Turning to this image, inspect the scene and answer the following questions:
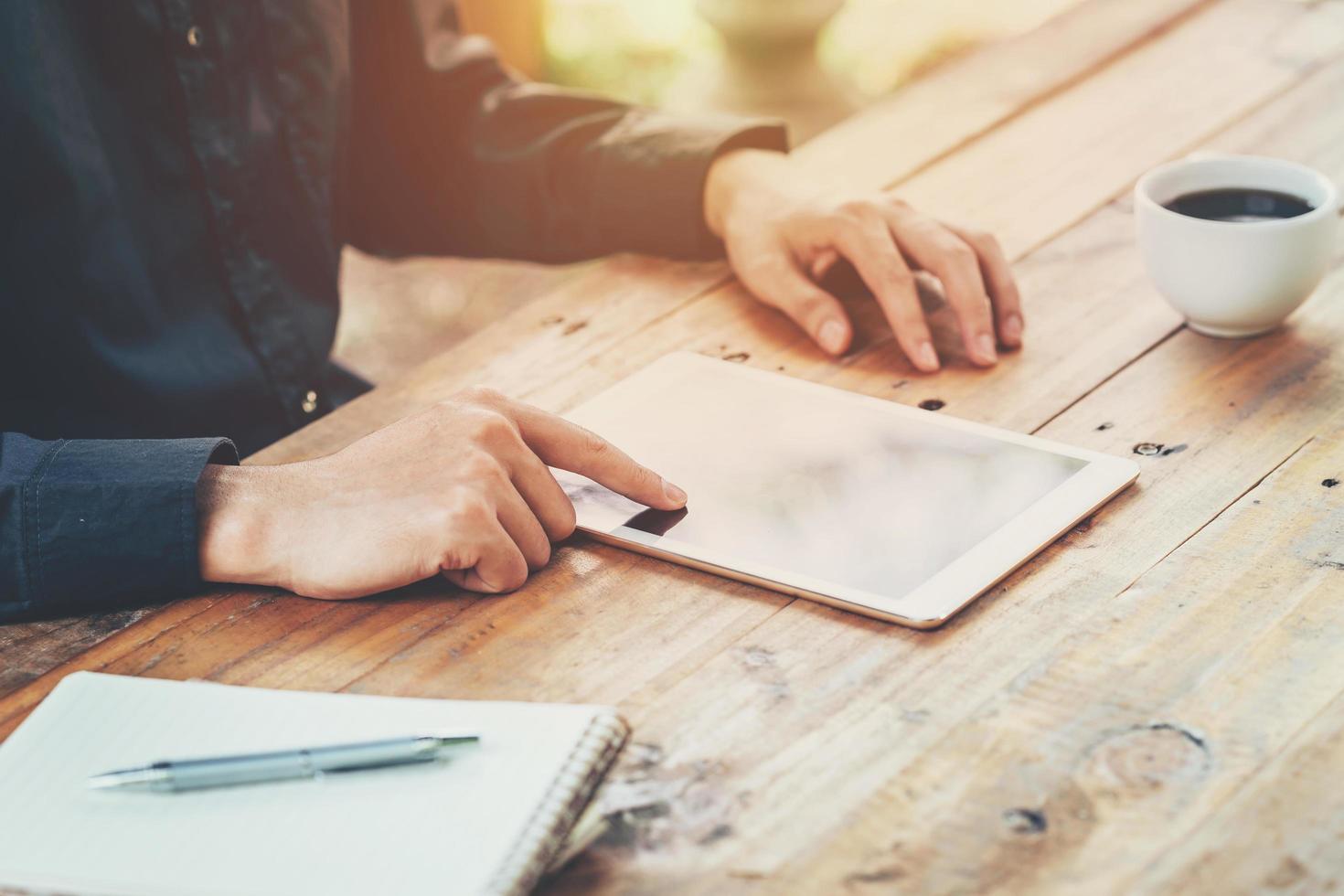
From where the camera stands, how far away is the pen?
0.68m

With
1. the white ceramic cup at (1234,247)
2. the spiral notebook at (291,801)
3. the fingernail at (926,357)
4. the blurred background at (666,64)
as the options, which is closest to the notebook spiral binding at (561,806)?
the spiral notebook at (291,801)

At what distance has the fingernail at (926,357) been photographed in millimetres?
1055

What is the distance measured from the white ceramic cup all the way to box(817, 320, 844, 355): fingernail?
231mm

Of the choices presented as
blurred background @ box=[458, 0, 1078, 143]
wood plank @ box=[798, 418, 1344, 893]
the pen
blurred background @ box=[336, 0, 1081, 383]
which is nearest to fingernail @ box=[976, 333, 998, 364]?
wood plank @ box=[798, 418, 1344, 893]

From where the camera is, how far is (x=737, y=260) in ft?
3.99

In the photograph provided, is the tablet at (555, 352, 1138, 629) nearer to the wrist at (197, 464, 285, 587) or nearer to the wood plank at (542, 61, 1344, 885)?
the wood plank at (542, 61, 1344, 885)

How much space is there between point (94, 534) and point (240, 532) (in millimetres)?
87

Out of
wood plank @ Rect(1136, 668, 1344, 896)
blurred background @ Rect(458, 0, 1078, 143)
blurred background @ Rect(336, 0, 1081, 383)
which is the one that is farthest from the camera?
blurred background @ Rect(458, 0, 1078, 143)

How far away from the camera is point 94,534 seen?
86 cm

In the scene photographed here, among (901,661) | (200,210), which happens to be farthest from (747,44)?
(901,661)

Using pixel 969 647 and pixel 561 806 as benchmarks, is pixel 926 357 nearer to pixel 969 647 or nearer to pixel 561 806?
pixel 969 647

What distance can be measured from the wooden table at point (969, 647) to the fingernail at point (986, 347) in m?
0.02

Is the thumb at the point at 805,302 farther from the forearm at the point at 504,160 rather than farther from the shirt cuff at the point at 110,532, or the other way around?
the shirt cuff at the point at 110,532

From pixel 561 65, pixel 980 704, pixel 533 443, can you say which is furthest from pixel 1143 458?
pixel 561 65
